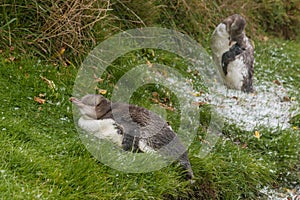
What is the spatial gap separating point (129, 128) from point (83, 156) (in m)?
0.47

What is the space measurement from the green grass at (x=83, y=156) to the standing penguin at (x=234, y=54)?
0.77m

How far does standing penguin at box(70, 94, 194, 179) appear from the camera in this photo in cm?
483

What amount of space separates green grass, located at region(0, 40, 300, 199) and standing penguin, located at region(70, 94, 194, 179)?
6.0 inches

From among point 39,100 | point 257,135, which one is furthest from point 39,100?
point 257,135

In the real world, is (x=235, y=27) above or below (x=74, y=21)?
below

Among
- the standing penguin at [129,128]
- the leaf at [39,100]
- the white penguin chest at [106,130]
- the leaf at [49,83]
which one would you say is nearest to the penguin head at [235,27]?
the leaf at [49,83]

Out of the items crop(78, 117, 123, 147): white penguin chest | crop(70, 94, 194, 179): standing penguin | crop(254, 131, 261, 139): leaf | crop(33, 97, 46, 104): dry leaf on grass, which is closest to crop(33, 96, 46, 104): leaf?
crop(33, 97, 46, 104): dry leaf on grass

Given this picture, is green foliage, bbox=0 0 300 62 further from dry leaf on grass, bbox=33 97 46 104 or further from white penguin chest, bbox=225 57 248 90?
white penguin chest, bbox=225 57 248 90

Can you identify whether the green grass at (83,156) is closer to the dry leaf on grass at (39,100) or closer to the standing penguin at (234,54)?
the dry leaf on grass at (39,100)

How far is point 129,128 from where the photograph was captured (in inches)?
190

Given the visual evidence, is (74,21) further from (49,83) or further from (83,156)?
(83,156)

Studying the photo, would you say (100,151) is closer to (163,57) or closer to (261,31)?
A: (163,57)

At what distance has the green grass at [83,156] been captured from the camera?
4.32 metres

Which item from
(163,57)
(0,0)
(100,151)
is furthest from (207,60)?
(100,151)
